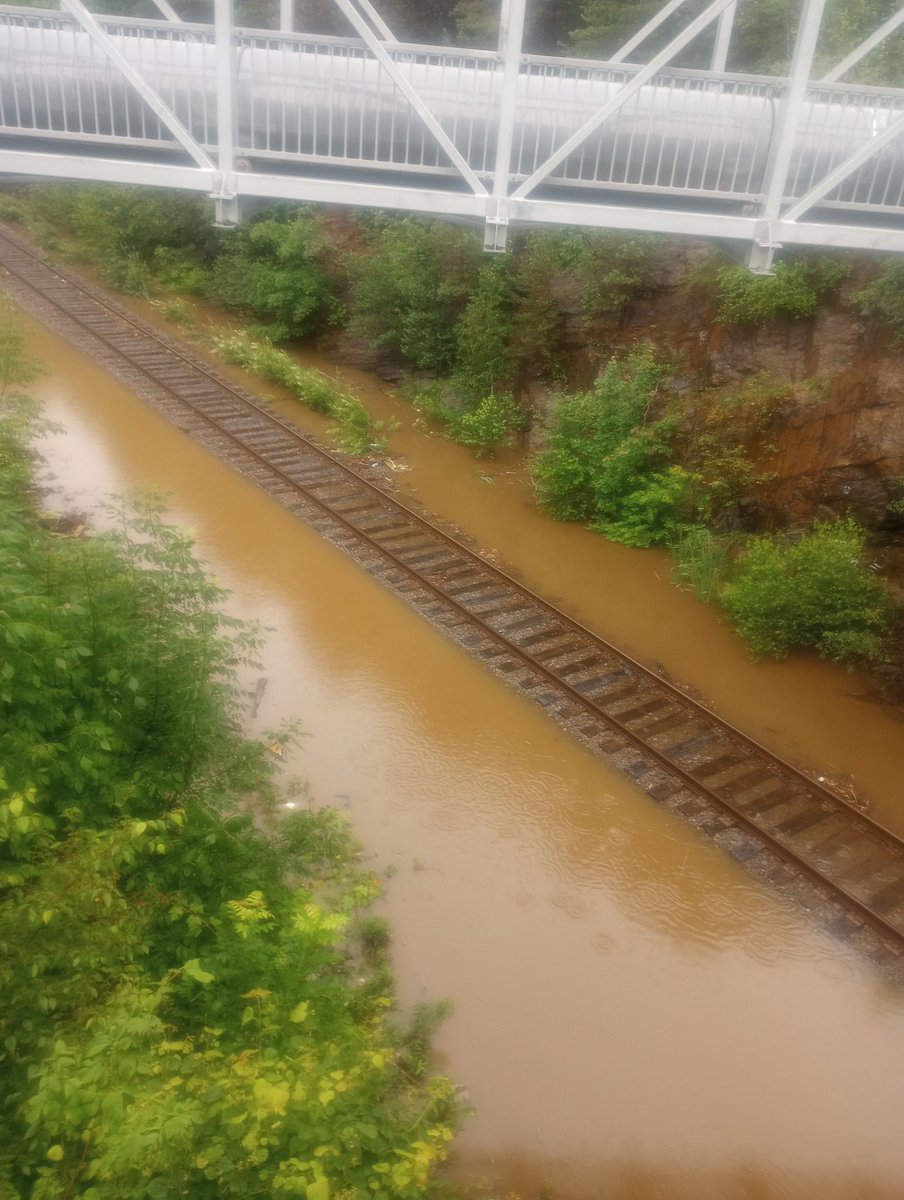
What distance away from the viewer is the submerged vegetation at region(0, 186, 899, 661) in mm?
9570

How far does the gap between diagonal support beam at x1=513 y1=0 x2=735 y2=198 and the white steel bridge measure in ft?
0.06

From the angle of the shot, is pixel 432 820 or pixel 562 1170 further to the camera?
pixel 432 820

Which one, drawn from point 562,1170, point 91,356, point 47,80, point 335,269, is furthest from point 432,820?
point 335,269

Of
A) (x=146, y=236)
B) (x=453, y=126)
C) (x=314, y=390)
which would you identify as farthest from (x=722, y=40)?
(x=146, y=236)

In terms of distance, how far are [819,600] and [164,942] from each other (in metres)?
7.52

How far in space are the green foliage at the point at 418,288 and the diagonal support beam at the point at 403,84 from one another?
898 cm

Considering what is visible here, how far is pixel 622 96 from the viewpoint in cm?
573

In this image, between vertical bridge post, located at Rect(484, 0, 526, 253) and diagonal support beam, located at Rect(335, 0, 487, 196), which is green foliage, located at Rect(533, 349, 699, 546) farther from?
diagonal support beam, located at Rect(335, 0, 487, 196)

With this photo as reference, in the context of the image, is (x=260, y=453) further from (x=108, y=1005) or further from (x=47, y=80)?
(x=108, y=1005)

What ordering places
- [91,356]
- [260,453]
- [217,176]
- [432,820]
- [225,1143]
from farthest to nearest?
[91,356] < [260,453] < [432,820] < [217,176] < [225,1143]

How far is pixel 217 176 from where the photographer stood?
20.2ft

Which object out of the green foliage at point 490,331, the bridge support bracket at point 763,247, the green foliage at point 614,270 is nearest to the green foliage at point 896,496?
the bridge support bracket at point 763,247

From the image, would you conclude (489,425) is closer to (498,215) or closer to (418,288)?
(418,288)

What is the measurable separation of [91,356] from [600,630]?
36.1 feet
